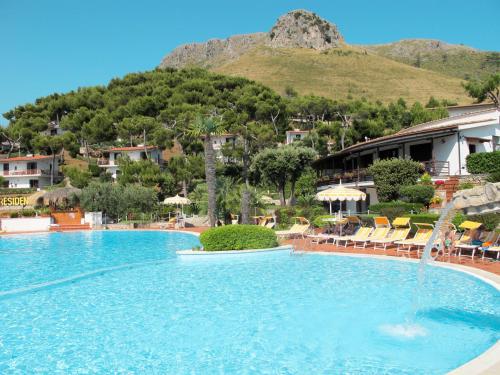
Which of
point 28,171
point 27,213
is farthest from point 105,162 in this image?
point 27,213

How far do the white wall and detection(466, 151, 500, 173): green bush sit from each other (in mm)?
30617

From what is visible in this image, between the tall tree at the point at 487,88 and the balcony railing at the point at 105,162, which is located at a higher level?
the tall tree at the point at 487,88

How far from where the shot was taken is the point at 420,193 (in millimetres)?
21078

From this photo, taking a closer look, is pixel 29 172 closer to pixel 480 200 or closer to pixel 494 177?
pixel 494 177

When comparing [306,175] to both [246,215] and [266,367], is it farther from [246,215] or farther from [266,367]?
[266,367]

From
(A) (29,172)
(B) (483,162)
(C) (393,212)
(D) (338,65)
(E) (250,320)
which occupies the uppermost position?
(D) (338,65)

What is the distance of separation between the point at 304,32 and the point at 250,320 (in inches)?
6123

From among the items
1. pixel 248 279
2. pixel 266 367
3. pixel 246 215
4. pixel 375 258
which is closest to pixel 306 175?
pixel 246 215

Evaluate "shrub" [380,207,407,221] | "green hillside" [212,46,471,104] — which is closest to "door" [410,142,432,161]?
"shrub" [380,207,407,221]

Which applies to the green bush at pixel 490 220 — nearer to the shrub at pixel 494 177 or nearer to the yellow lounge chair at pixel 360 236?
the yellow lounge chair at pixel 360 236

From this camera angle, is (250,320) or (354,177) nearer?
(250,320)

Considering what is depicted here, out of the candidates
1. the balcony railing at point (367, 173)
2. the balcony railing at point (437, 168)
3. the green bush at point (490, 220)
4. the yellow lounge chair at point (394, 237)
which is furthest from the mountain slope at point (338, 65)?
the yellow lounge chair at point (394, 237)

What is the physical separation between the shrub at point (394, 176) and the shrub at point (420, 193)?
2.16 m

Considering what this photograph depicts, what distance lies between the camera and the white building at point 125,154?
185 feet
